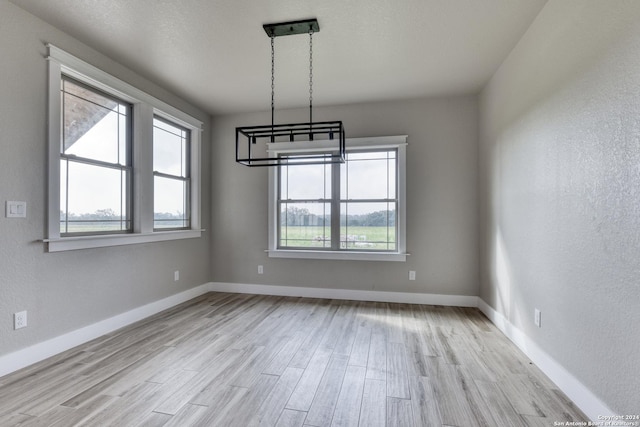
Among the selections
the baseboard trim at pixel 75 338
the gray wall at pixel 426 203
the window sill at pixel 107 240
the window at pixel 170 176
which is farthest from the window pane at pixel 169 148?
the baseboard trim at pixel 75 338

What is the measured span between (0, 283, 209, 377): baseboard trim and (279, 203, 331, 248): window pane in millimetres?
1748

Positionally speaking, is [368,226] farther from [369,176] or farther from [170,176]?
[170,176]

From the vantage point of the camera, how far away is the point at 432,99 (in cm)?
406

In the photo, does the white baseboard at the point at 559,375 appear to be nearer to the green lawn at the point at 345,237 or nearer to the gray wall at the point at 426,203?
the gray wall at the point at 426,203

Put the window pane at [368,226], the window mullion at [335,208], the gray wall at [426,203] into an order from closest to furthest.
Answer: the gray wall at [426,203] < the window pane at [368,226] < the window mullion at [335,208]

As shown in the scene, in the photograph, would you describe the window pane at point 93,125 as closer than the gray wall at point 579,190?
No

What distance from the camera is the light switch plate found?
2.25m

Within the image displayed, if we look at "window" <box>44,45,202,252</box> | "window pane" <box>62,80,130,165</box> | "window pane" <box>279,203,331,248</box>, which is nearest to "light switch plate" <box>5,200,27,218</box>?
"window" <box>44,45,202,252</box>

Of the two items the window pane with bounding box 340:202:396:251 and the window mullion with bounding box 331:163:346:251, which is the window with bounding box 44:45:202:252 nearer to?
the window mullion with bounding box 331:163:346:251

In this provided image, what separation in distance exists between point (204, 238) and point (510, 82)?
437 cm

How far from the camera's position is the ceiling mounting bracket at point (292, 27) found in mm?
2449

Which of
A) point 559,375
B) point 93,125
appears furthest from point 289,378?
point 93,125

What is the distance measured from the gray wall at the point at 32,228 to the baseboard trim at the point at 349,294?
180cm

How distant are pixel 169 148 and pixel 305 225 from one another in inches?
84.6
